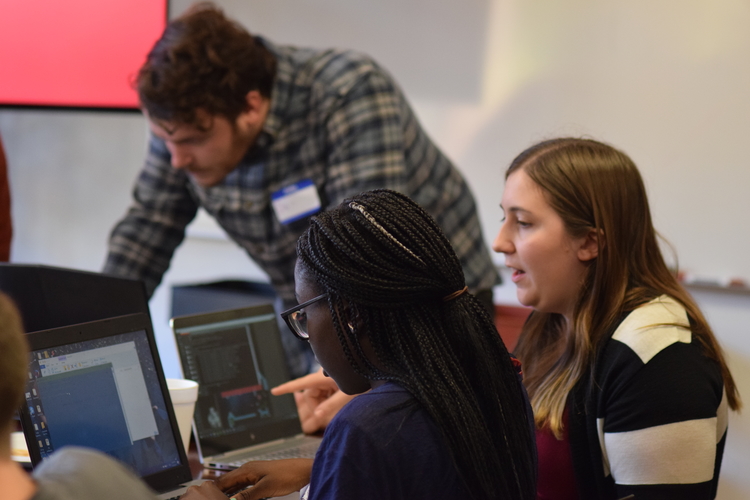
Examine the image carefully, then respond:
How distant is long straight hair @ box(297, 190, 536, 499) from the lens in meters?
0.85

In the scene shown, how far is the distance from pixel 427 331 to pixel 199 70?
1007 millimetres

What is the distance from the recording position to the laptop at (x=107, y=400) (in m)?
1.01

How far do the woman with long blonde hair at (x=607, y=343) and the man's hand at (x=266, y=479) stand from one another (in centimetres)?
A: 42

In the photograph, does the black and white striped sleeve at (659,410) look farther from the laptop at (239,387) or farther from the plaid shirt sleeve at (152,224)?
the plaid shirt sleeve at (152,224)

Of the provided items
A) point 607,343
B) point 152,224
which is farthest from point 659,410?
point 152,224

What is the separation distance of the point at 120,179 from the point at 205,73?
1.91m

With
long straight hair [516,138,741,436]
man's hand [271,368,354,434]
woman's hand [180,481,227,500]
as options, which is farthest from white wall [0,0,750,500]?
woman's hand [180,481,227,500]

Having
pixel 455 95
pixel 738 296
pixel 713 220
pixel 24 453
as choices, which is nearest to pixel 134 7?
pixel 455 95

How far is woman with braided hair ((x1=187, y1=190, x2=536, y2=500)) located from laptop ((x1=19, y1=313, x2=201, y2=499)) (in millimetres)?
325

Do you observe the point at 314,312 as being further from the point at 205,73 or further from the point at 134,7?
the point at 134,7

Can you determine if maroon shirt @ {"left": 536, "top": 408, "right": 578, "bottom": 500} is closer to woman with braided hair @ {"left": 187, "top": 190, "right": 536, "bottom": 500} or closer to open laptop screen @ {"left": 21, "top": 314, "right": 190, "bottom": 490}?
woman with braided hair @ {"left": 187, "top": 190, "right": 536, "bottom": 500}

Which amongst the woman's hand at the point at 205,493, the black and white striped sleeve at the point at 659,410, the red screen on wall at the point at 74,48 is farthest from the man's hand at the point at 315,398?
the red screen on wall at the point at 74,48

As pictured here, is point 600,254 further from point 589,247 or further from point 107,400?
point 107,400

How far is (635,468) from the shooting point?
111cm
